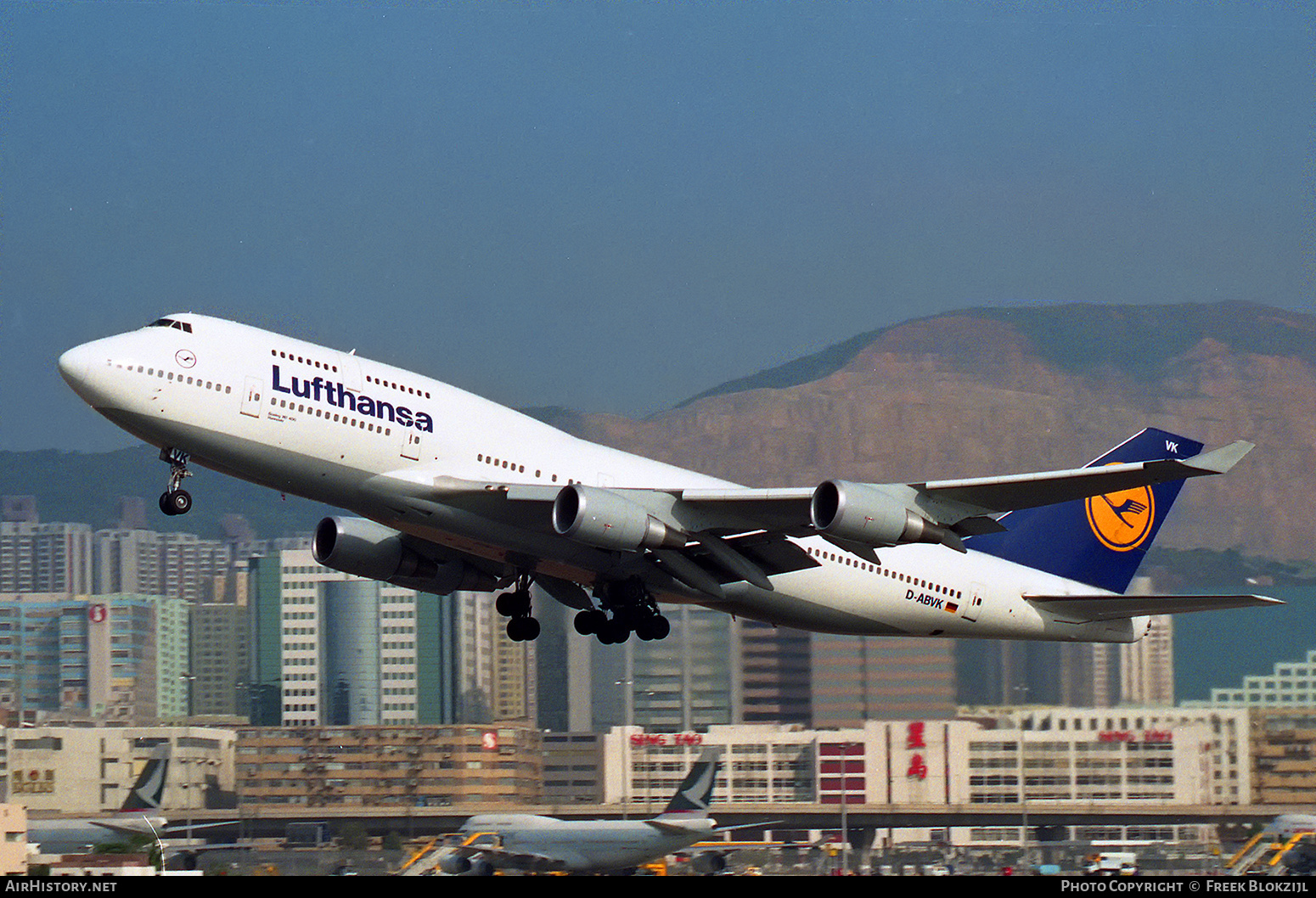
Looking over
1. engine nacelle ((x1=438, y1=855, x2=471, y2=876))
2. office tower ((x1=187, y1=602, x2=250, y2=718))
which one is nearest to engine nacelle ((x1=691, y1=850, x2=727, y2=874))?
engine nacelle ((x1=438, y1=855, x2=471, y2=876))

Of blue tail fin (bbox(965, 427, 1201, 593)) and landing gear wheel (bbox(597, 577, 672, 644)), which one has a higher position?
blue tail fin (bbox(965, 427, 1201, 593))

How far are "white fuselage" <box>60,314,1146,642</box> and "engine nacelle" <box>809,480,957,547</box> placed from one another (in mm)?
3614

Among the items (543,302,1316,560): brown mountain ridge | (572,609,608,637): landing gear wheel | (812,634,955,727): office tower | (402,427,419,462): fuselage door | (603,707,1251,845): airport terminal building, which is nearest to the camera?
(402,427,419,462): fuselage door

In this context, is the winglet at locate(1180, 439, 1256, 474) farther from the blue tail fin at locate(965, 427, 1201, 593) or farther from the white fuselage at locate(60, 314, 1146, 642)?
the blue tail fin at locate(965, 427, 1201, 593)

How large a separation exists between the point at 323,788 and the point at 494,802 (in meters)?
5.41

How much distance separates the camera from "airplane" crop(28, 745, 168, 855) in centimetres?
4084

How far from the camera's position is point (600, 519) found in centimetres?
2352

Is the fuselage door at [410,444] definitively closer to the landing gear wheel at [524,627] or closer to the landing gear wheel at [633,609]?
the landing gear wheel at [633,609]

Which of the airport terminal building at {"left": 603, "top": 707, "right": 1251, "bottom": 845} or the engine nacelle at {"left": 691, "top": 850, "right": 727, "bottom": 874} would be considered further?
the airport terminal building at {"left": 603, "top": 707, "right": 1251, "bottom": 845}

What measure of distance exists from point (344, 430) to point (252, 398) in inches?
52.6

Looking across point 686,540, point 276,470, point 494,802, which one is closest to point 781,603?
point 686,540

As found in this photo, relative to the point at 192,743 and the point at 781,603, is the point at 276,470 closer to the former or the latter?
the point at 781,603
